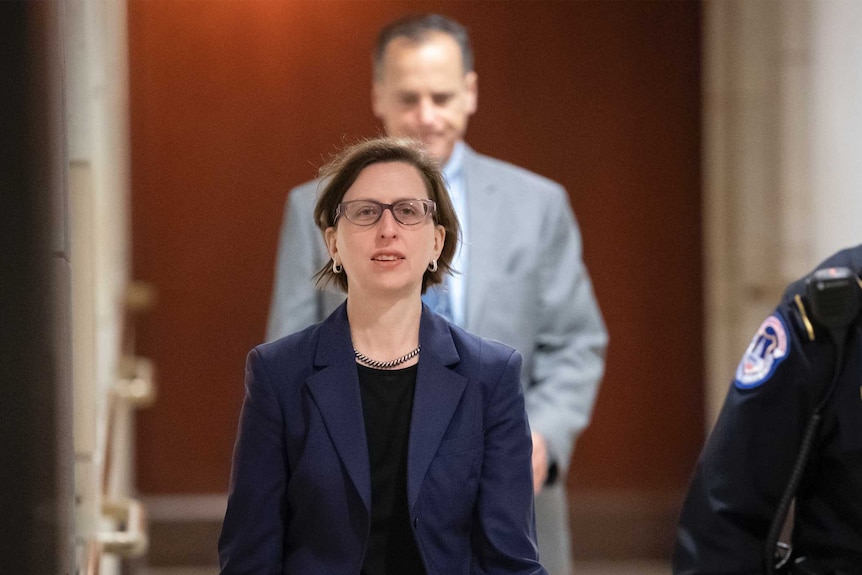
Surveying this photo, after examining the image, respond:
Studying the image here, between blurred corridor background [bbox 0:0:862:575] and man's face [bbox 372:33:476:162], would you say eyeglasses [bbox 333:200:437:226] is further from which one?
blurred corridor background [bbox 0:0:862:575]

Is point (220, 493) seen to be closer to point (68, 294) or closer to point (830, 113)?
point (830, 113)

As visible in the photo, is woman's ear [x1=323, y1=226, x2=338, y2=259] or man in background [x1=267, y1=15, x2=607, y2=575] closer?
woman's ear [x1=323, y1=226, x2=338, y2=259]

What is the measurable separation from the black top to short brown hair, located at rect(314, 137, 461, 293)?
0.13m

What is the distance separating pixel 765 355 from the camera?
1.49 m

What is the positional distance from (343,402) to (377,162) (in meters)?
0.20

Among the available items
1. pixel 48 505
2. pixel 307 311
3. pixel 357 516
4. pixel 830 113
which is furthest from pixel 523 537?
pixel 830 113

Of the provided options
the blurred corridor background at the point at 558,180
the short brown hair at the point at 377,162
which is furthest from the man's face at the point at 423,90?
the blurred corridor background at the point at 558,180

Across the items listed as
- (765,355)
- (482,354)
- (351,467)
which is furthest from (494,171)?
(351,467)

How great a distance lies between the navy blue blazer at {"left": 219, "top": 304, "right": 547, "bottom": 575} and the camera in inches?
42.8

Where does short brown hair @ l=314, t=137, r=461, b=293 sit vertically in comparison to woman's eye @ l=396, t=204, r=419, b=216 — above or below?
above

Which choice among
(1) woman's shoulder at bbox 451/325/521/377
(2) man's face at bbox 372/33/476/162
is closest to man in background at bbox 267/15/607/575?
(2) man's face at bbox 372/33/476/162

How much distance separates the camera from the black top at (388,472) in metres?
1.10

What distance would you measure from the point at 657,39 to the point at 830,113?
2.22ft

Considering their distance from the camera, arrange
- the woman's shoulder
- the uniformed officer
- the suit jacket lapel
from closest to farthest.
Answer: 1. the woman's shoulder
2. the uniformed officer
3. the suit jacket lapel
